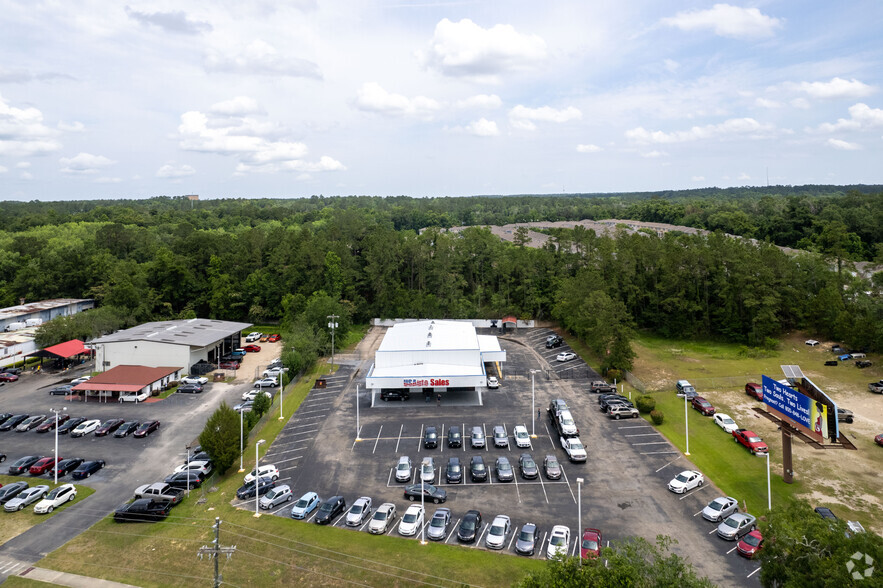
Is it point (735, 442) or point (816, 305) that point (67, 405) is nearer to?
point (735, 442)

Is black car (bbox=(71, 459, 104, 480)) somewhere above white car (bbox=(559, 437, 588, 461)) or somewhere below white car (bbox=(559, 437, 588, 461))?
below

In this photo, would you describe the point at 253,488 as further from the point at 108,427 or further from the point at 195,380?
the point at 195,380

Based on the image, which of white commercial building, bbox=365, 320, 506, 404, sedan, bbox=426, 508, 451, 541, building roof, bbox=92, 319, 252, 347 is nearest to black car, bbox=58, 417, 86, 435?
building roof, bbox=92, 319, 252, 347

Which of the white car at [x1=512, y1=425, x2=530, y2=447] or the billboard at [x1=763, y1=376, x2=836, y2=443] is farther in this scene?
the white car at [x1=512, y1=425, x2=530, y2=447]

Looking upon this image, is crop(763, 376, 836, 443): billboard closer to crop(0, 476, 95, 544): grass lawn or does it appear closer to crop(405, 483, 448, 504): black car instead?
crop(405, 483, 448, 504): black car

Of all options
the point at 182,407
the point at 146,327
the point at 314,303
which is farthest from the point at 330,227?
the point at 182,407

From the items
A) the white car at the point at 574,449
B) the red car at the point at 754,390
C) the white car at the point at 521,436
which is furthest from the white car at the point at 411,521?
the red car at the point at 754,390

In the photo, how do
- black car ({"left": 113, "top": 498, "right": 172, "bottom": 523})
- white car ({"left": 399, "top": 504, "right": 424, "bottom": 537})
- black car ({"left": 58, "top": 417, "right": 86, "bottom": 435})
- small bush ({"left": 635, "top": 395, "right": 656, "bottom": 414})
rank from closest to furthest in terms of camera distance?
white car ({"left": 399, "top": 504, "right": 424, "bottom": 537})
black car ({"left": 113, "top": 498, "right": 172, "bottom": 523})
black car ({"left": 58, "top": 417, "right": 86, "bottom": 435})
small bush ({"left": 635, "top": 395, "right": 656, "bottom": 414})

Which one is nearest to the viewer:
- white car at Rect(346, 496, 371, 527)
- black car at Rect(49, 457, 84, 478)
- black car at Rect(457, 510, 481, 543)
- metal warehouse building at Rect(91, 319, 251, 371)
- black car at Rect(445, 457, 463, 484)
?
black car at Rect(457, 510, 481, 543)
